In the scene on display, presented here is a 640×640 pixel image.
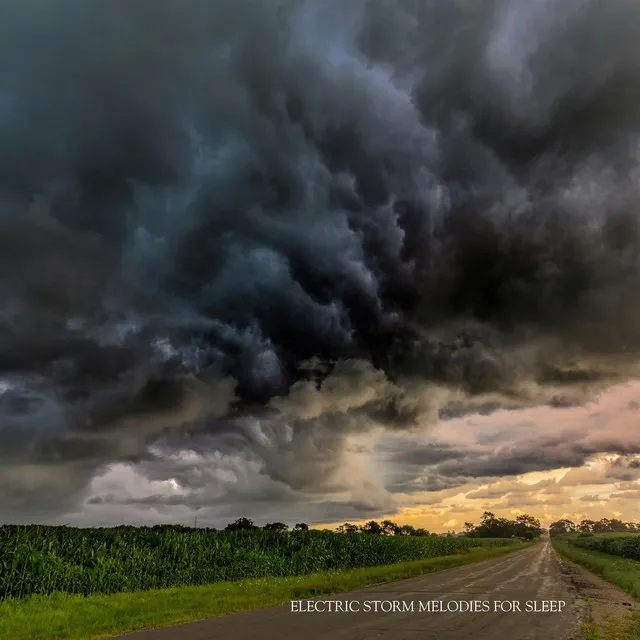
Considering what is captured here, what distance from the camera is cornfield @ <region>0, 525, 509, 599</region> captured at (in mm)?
24078

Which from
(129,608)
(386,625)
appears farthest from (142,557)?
(386,625)

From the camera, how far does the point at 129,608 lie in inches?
798

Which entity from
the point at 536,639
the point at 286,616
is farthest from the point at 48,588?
the point at 536,639

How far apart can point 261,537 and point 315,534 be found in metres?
8.12

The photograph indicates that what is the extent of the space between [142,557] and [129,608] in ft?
30.8

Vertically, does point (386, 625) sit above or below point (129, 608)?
below

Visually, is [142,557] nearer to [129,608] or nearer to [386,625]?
[129,608]

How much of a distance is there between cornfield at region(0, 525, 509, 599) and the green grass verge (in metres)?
1.50

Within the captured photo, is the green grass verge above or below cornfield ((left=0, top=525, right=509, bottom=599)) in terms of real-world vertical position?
below

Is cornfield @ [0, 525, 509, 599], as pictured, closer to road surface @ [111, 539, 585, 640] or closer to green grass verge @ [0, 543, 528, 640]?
green grass verge @ [0, 543, 528, 640]

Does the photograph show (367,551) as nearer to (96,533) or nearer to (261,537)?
(261,537)

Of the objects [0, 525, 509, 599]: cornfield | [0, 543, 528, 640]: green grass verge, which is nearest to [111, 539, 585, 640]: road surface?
[0, 543, 528, 640]: green grass verge

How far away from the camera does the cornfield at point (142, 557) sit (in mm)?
24078

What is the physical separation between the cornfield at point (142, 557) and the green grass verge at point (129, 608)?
59.2 inches
